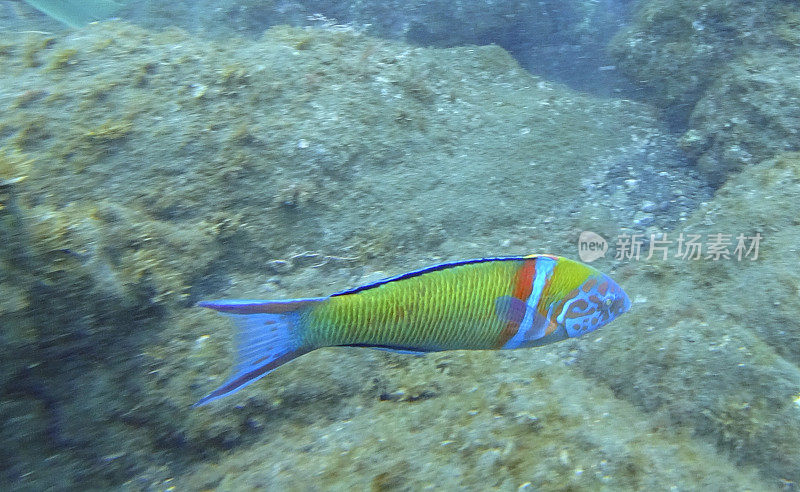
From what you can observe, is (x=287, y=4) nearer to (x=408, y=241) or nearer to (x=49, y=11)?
(x=49, y=11)

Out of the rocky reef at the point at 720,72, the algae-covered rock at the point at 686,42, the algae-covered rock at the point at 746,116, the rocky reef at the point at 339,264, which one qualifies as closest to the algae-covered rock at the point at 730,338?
the rocky reef at the point at 339,264

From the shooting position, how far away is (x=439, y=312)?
5.21 feet

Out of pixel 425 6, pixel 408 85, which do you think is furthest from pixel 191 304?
pixel 425 6

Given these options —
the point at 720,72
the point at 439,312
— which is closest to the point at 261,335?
the point at 439,312

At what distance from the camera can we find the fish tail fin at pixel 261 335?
1449mm

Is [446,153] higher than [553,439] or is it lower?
higher

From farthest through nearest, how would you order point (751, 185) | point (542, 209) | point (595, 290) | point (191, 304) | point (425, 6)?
point (425, 6)
point (542, 209)
point (751, 185)
point (191, 304)
point (595, 290)

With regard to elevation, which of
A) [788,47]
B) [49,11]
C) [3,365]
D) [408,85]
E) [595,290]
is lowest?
[3,365]

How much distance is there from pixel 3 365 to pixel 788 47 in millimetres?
5561

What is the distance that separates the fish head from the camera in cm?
169

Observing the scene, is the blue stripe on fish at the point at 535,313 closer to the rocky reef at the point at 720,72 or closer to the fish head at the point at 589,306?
the fish head at the point at 589,306

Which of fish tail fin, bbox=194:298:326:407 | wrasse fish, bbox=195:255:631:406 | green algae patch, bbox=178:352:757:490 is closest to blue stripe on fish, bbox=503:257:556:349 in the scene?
wrasse fish, bbox=195:255:631:406

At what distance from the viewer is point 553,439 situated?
1.73 m

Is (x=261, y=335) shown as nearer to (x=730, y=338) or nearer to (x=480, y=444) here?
(x=480, y=444)
